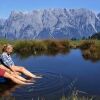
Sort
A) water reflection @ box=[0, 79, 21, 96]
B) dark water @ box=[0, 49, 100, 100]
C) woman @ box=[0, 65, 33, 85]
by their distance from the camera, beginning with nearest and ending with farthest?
dark water @ box=[0, 49, 100, 100], water reflection @ box=[0, 79, 21, 96], woman @ box=[0, 65, 33, 85]

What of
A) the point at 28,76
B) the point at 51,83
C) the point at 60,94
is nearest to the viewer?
the point at 60,94

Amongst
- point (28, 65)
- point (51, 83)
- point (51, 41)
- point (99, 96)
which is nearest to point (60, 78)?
point (51, 83)

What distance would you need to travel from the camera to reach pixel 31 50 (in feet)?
93.7

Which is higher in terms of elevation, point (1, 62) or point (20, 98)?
point (1, 62)

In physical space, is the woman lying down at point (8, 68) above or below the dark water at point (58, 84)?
above

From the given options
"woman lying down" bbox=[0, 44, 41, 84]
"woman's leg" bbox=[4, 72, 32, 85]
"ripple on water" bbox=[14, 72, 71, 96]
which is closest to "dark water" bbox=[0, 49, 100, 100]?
"ripple on water" bbox=[14, 72, 71, 96]

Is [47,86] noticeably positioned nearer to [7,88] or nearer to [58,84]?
[58,84]

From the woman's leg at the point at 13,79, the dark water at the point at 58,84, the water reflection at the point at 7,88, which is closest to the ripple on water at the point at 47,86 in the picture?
the dark water at the point at 58,84

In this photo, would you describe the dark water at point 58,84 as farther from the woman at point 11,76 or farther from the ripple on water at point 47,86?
the woman at point 11,76

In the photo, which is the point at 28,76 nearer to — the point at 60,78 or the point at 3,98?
the point at 60,78

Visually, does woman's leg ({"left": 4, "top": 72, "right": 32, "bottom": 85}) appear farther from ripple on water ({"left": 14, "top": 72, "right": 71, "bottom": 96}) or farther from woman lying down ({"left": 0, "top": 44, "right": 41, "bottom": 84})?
ripple on water ({"left": 14, "top": 72, "right": 71, "bottom": 96})

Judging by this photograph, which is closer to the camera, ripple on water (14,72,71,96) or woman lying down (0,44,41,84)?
ripple on water (14,72,71,96)

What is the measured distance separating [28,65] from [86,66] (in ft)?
10.4

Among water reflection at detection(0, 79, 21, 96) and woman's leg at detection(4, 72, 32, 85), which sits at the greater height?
woman's leg at detection(4, 72, 32, 85)
